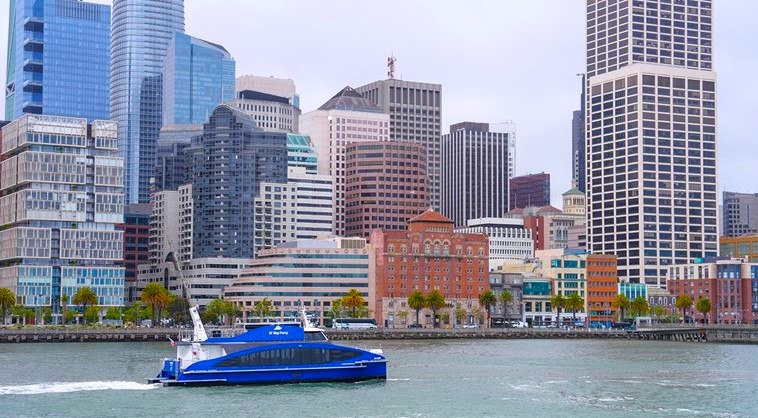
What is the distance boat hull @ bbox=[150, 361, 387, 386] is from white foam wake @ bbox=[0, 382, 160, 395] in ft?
8.25

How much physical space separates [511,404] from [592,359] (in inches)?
2843

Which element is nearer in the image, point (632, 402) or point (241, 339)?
point (632, 402)

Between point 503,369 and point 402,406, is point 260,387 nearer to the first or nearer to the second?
point 402,406

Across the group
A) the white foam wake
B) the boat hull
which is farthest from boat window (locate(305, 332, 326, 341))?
the white foam wake

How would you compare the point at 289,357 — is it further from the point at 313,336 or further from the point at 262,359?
the point at 313,336

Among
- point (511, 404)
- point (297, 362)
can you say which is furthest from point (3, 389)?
point (511, 404)

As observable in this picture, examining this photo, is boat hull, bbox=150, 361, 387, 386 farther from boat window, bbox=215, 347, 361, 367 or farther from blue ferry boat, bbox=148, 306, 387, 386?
boat window, bbox=215, 347, 361, 367

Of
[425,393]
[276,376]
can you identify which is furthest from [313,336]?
[425,393]

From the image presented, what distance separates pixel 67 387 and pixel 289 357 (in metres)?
22.1

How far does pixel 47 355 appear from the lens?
192 metres

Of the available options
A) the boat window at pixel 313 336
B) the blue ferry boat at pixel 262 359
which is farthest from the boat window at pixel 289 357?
the boat window at pixel 313 336

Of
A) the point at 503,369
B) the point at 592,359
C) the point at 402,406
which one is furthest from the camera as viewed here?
the point at 592,359

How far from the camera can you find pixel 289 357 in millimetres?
126875

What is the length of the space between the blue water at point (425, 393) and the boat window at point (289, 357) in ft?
9.03
